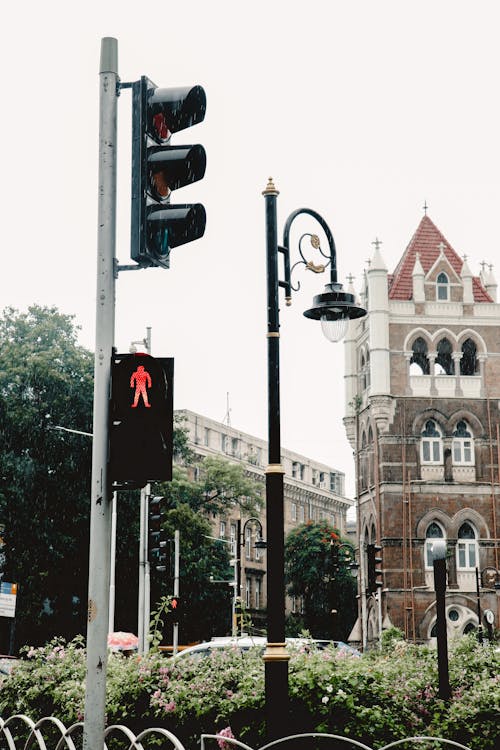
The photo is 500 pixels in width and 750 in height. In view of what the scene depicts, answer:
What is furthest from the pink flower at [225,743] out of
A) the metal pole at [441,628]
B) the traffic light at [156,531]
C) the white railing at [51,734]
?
the traffic light at [156,531]

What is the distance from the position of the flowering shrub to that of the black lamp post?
70 centimetres

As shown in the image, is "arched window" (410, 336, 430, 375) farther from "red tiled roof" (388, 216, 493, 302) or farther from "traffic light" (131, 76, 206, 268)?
"traffic light" (131, 76, 206, 268)

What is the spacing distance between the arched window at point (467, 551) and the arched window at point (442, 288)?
40.3 feet

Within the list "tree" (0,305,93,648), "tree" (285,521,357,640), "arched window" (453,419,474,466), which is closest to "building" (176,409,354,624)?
"tree" (285,521,357,640)

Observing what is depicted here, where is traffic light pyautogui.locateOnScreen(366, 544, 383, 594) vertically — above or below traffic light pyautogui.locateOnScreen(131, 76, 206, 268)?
below

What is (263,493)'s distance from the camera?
271 feet

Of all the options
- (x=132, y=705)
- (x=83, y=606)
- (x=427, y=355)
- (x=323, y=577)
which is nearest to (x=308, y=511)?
(x=323, y=577)

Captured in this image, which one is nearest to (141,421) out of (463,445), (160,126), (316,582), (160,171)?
(160,171)

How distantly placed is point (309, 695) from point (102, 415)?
5333mm

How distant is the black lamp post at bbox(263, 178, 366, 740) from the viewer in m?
9.54

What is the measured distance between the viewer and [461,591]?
2272 inches

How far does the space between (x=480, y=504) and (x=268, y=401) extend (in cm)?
5054

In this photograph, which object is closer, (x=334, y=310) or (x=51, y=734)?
(x=334, y=310)

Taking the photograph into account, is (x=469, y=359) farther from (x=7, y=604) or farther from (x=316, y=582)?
(x=7, y=604)
